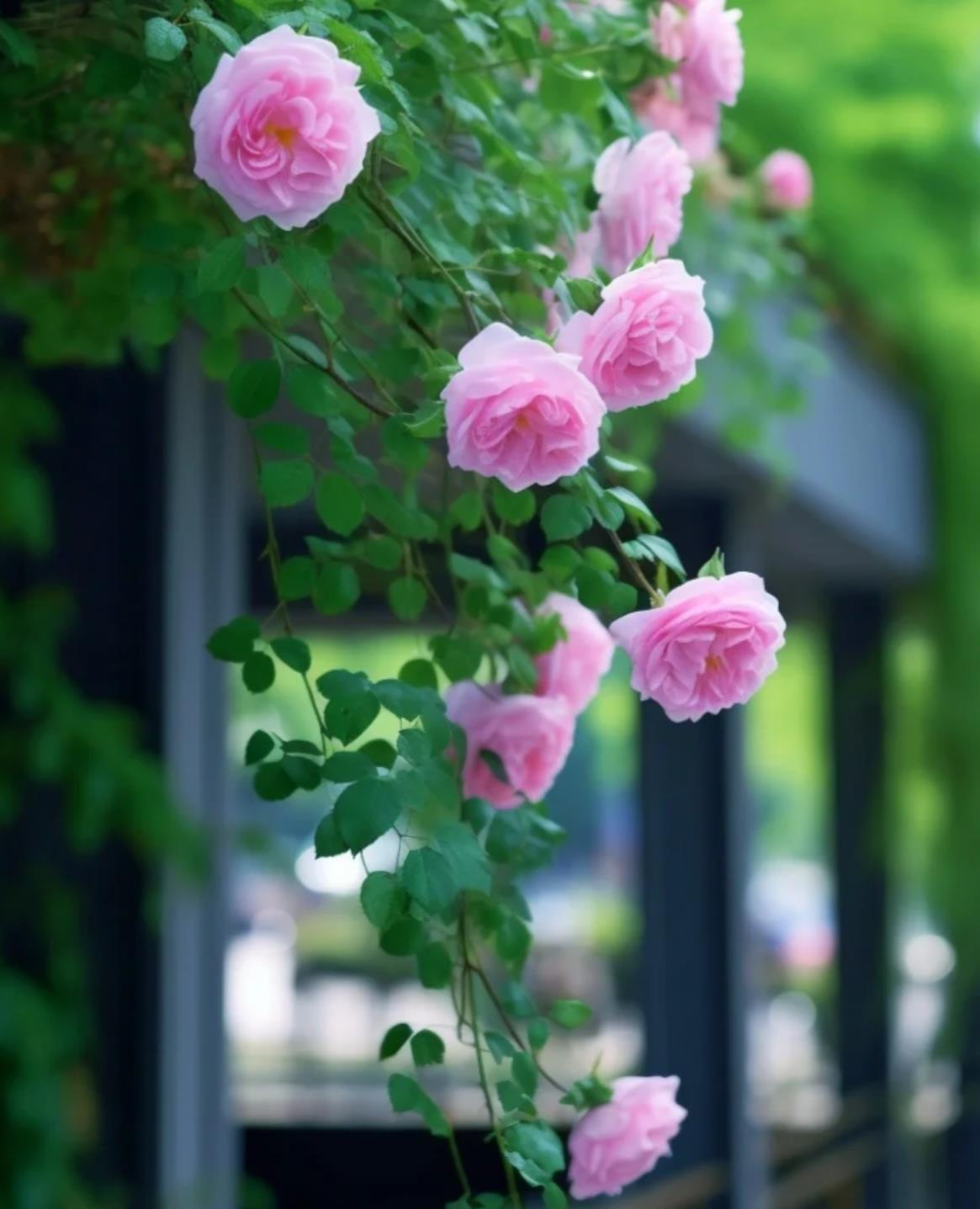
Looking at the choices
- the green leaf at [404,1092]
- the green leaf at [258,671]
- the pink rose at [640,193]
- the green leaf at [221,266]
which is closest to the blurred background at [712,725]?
the green leaf at [404,1092]

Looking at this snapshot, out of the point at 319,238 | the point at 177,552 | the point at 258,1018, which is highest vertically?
the point at 258,1018

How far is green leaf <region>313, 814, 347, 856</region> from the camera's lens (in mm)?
977

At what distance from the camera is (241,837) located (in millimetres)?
3229

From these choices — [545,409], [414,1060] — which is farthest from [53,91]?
[414,1060]

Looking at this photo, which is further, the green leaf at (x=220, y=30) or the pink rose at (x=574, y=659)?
the pink rose at (x=574, y=659)

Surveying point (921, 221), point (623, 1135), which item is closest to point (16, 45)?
point (623, 1135)

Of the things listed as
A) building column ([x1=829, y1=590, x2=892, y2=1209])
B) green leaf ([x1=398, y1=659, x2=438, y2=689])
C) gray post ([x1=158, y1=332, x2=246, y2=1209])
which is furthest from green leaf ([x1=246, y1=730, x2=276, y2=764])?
building column ([x1=829, y1=590, x2=892, y2=1209])

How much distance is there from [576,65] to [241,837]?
205cm

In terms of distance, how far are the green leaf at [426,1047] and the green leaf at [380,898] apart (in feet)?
0.49

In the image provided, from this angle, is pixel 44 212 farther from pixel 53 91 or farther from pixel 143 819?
pixel 143 819

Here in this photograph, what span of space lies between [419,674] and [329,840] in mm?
261

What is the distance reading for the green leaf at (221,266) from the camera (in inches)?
39.8

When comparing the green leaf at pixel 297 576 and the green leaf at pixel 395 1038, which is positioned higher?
the green leaf at pixel 297 576

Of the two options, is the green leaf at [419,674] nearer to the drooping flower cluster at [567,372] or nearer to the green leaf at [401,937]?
the drooping flower cluster at [567,372]
